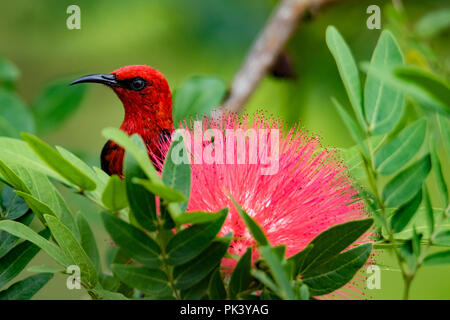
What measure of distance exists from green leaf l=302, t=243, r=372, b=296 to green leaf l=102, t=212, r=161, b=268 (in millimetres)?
207

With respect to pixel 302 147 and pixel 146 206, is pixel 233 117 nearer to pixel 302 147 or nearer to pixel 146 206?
pixel 302 147

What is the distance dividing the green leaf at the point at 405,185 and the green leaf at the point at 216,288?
28 cm

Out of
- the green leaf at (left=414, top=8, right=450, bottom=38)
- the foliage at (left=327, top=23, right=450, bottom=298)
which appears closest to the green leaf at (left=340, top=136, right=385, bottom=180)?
the foliage at (left=327, top=23, right=450, bottom=298)

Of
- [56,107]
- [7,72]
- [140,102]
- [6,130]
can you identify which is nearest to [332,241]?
[140,102]

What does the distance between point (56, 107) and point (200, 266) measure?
1.08 meters

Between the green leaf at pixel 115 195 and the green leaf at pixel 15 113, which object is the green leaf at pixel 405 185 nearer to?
the green leaf at pixel 115 195

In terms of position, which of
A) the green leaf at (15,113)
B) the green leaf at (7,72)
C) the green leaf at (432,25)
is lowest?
the green leaf at (15,113)

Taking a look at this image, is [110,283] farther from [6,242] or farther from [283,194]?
[283,194]

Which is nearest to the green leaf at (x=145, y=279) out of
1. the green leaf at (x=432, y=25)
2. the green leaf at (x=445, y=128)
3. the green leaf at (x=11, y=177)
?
the green leaf at (x=11, y=177)

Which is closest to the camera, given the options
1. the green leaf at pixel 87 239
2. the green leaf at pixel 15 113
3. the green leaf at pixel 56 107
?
the green leaf at pixel 87 239

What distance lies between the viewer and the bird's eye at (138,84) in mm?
1106

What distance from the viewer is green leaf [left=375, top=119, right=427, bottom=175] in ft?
2.86

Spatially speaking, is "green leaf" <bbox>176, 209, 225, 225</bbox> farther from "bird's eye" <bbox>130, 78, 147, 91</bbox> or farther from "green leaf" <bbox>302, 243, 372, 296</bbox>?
"bird's eye" <bbox>130, 78, 147, 91</bbox>
